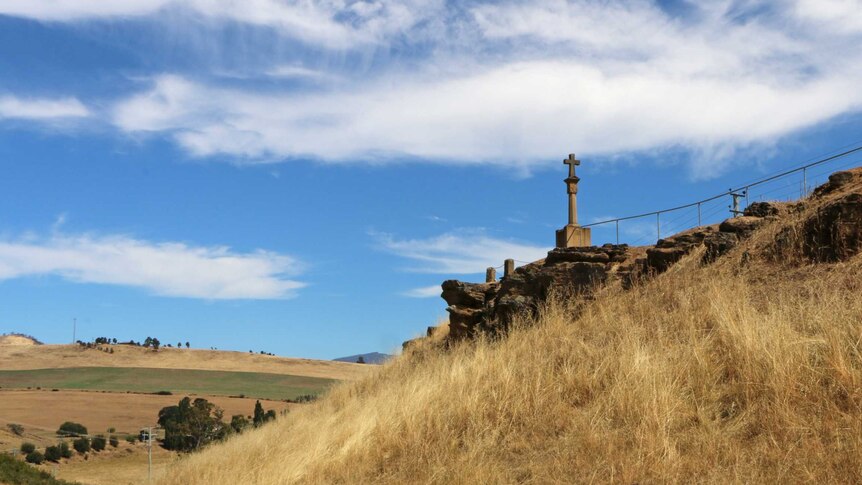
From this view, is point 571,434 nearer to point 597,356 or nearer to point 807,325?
point 597,356

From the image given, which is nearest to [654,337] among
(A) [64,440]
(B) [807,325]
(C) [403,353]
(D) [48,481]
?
(B) [807,325]

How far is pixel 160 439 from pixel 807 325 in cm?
6947

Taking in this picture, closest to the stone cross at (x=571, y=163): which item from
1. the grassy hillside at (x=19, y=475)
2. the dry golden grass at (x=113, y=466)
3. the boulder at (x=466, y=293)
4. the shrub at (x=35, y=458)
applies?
the boulder at (x=466, y=293)

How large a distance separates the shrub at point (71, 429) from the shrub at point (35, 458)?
14215 millimetres

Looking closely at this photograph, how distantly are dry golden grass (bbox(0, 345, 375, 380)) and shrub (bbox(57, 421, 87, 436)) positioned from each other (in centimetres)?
4082

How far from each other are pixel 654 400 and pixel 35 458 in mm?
55705

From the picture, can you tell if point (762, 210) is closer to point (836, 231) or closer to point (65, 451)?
point (836, 231)

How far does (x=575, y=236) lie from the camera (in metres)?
20.8

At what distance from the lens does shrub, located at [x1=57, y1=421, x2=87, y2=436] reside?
68.2 metres

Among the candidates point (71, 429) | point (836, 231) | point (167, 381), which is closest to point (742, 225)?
point (836, 231)

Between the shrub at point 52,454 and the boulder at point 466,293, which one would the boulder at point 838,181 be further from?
the shrub at point 52,454

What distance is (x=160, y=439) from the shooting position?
68812mm

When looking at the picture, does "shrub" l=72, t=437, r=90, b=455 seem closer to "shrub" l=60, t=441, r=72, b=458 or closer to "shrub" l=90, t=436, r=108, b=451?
"shrub" l=90, t=436, r=108, b=451

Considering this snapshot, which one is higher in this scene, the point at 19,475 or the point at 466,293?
the point at 466,293
